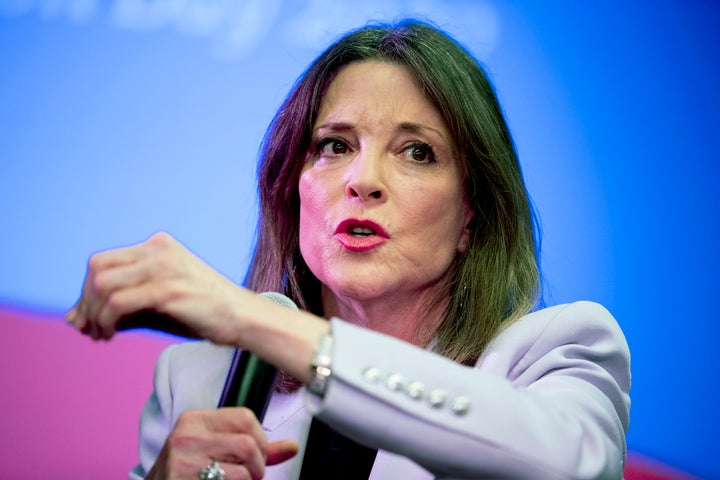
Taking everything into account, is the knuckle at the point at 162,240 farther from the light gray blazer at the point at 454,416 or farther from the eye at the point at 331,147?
the eye at the point at 331,147

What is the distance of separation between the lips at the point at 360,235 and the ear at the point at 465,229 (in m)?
0.25

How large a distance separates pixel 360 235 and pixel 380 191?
91 mm

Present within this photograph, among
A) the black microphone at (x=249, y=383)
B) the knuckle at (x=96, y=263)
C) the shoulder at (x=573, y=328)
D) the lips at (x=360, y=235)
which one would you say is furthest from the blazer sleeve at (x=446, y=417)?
the lips at (x=360, y=235)

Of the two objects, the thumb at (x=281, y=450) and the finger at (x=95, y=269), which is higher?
the finger at (x=95, y=269)

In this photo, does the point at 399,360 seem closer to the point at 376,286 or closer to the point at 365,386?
the point at 365,386

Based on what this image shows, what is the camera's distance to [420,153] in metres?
1.81

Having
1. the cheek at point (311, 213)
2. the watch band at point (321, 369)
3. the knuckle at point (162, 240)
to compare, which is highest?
the cheek at point (311, 213)

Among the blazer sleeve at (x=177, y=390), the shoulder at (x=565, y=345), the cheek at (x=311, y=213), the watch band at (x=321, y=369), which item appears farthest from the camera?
the cheek at (x=311, y=213)

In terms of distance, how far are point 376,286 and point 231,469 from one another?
2.04 ft

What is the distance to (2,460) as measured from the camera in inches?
91.7

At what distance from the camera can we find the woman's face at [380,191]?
170 centimetres

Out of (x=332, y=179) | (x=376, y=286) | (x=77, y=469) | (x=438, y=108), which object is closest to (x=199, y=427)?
(x=376, y=286)

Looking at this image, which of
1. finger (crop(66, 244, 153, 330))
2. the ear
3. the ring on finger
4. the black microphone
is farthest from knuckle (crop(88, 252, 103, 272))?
the ear

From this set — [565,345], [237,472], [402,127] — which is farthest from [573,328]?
[237,472]
